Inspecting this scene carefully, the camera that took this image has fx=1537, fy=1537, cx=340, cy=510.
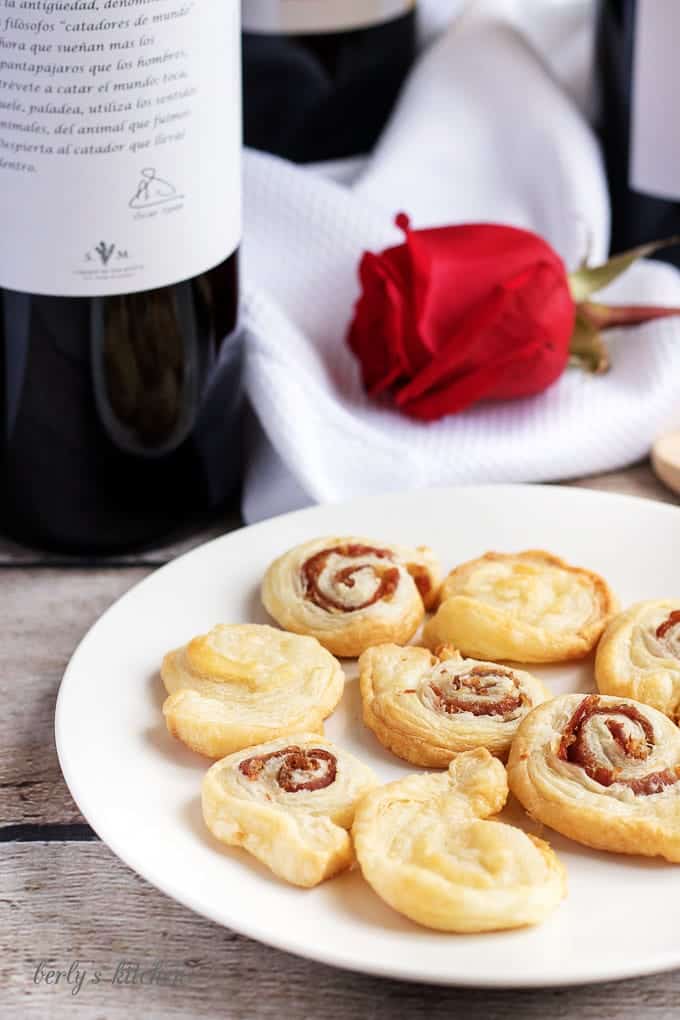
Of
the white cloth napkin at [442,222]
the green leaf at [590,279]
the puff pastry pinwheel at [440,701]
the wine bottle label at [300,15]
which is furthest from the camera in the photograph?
the wine bottle label at [300,15]

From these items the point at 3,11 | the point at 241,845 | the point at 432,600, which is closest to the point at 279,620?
the point at 432,600

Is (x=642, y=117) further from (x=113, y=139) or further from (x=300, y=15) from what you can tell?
(x=113, y=139)

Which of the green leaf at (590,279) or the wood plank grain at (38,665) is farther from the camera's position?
the green leaf at (590,279)

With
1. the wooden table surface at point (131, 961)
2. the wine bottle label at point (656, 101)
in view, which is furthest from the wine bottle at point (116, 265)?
the wine bottle label at point (656, 101)

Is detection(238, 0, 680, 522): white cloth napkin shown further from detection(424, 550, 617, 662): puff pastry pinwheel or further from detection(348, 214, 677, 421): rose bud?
detection(424, 550, 617, 662): puff pastry pinwheel

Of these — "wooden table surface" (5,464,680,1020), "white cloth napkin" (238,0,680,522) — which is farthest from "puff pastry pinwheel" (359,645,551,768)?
"white cloth napkin" (238,0,680,522)

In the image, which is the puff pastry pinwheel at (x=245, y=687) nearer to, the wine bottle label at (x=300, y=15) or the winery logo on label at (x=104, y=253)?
the winery logo on label at (x=104, y=253)
